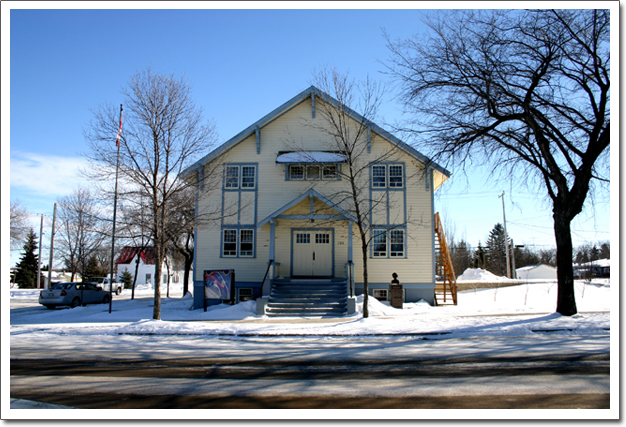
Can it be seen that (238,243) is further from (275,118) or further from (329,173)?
(275,118)

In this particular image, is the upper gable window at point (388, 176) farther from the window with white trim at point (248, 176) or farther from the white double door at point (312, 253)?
the window with white trim at point (248, 176)

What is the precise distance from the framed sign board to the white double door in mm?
3106

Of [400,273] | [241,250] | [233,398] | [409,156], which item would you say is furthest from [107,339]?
[409,156]

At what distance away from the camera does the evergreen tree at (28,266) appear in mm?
50800

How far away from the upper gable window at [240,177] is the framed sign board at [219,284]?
444 cm

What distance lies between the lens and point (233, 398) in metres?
6.01

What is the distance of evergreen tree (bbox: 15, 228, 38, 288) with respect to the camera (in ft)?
167

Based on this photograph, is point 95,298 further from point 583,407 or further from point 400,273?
point 583,407

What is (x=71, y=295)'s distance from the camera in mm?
23469

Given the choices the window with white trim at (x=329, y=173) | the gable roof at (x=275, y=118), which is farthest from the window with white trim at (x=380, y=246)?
the gable roof at (x=275, y=118)

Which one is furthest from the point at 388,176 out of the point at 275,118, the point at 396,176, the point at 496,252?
the point at 496,252

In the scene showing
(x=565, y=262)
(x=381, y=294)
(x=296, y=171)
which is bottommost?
(x=381, y=294)

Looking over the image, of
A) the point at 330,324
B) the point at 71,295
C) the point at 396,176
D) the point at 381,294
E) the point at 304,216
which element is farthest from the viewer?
the point at 71,295

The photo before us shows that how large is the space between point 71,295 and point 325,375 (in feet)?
68.9
